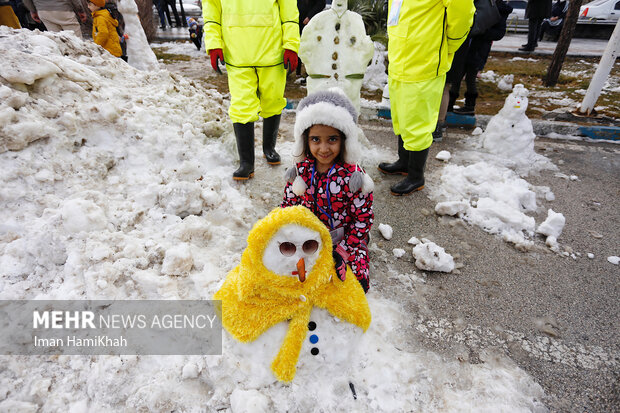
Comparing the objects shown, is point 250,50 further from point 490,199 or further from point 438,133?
point 438,133

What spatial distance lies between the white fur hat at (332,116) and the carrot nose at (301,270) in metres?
0.70

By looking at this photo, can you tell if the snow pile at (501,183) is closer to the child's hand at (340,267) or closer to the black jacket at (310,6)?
the child's hand at (340,267)

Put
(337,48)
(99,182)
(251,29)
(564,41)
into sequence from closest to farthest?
1. (99,182)
2. (251,29)
3. (337,48)
4. (564,41)

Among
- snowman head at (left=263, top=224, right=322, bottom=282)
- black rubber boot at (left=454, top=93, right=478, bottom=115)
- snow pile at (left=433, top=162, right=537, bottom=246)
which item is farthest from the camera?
black rubber boot at (left=454, top=93, right=478, bottom=115)

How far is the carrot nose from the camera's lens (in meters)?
1.48

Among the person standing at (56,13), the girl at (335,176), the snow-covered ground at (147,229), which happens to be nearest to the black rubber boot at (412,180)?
the snow-covered ground at (147,229)

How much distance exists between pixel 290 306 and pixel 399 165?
94.2 inches

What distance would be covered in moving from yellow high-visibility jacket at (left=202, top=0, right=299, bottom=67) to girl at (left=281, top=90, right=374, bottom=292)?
49.9 inches

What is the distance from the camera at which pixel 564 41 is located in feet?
19.9

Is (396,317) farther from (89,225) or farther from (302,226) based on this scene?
(89,225)

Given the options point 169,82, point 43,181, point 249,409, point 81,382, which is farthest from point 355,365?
point 169,82

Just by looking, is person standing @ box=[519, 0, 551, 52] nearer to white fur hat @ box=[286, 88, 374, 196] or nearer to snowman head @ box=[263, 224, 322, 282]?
white fur hat @ box=[286, 88, 374, 196]

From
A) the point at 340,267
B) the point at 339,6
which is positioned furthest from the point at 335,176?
the point at 339,6

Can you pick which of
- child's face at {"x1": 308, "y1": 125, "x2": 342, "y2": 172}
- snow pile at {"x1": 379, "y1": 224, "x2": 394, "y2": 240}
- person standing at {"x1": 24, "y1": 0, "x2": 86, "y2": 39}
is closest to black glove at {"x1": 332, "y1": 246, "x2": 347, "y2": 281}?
child's face at {"x1": 308, "y1": 125, "x2": 342, "y2": 172}
